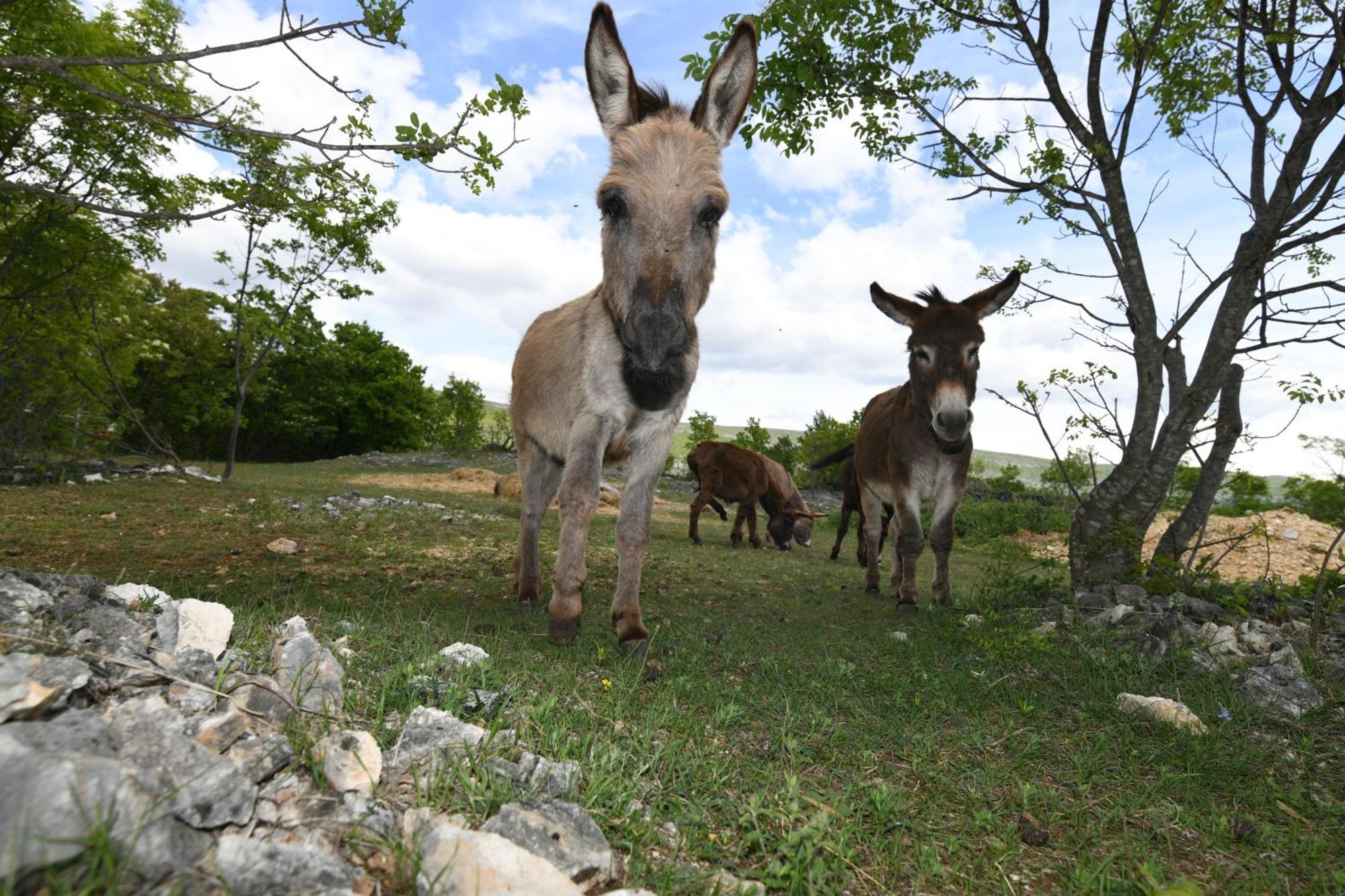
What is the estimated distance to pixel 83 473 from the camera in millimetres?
14141

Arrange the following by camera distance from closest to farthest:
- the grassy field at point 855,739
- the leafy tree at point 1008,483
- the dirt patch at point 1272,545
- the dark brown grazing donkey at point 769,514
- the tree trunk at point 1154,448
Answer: the grassy field at point 855,739
the tree trunk at point 1154,448
the dirt patch at point 1272,545
the dark brown grazing donkey at point 769,514
the leafy tree at point 1008,483

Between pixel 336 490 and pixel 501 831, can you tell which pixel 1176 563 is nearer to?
pixel 501 831

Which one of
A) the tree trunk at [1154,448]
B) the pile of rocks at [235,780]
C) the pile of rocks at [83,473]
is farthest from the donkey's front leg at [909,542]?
the pile of rocks at [83,473]

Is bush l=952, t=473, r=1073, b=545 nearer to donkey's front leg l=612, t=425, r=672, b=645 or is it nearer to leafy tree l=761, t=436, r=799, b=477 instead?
leafy tree l=761, t=436, r=799, b=477

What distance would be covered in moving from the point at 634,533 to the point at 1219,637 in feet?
14.6

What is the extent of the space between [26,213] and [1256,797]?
20565 mm

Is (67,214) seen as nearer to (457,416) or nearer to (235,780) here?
(235,780)

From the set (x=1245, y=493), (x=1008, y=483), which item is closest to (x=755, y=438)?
(x=1008, y=483)

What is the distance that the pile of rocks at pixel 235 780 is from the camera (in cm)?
146

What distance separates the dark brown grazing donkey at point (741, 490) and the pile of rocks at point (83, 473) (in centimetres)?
1198

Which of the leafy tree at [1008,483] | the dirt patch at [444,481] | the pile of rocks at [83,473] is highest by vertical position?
the leafy tree at [1008,483]

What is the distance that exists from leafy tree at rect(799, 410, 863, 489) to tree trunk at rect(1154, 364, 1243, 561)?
22.4 metres

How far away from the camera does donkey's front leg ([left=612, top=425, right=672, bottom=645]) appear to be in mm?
4219

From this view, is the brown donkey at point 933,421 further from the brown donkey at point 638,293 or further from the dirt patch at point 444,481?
the dirt patch at point 444,481
